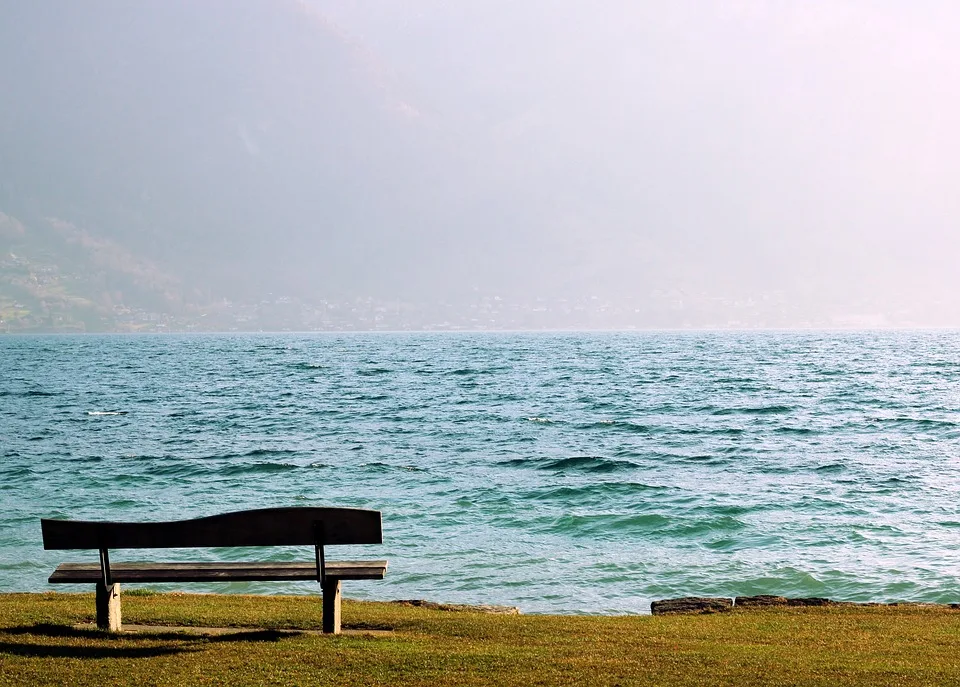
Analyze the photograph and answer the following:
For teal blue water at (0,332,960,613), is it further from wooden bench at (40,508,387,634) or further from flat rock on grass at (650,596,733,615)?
wooden bench at (40,508,387,634)

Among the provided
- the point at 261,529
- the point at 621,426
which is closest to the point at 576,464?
the point at 621,426

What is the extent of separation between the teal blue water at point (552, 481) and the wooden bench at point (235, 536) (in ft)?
18.2

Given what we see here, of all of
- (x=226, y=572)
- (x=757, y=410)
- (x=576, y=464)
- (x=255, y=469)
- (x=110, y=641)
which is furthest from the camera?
(x=757, y=410)

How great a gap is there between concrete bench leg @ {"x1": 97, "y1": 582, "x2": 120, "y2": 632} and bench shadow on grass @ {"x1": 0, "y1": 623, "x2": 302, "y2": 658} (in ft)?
0.31

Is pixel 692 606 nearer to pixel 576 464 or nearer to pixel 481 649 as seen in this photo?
pixel 481 649

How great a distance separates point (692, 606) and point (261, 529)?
19.7ft

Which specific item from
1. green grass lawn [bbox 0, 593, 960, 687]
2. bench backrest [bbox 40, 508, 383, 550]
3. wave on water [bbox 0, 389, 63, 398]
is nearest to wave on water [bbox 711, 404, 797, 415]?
green grass lawn [bbox 0, 593, 960, 687]

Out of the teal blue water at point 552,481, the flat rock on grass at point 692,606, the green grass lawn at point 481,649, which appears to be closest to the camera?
the green grass lawn at point 481,649

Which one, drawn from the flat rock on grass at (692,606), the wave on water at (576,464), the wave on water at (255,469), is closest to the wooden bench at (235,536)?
the flat rock on grass at (692,606)

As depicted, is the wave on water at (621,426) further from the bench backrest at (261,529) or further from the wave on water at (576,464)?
the bench backrest at (261,529)

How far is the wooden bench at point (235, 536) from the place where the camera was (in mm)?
8461

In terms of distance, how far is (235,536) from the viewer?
27.8 ft

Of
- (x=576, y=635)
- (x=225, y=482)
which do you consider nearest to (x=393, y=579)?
(x=576, y=635)

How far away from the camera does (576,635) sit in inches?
369
